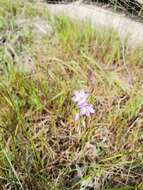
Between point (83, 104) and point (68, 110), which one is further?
point (68, 110)

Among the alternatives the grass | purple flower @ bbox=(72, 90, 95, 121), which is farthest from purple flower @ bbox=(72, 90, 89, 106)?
the grass

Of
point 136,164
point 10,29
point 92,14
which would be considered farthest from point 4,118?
point 92,14

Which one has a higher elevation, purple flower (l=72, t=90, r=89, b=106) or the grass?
purple flower (l=72, t=90, r=89, b=106)

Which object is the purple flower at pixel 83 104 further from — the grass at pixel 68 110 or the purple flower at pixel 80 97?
the grass at pixel 68 110

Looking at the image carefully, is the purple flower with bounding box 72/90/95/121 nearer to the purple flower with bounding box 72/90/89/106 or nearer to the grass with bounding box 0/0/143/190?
the purple flower with bounding box 72/90/89/106

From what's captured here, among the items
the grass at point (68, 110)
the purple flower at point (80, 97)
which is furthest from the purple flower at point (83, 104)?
the grass at point (68, 110)

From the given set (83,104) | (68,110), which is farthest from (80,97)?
(68,110)

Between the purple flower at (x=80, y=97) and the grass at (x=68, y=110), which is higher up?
the purple flower at (x=80, y=97)

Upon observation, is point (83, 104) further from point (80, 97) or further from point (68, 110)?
point (68, 110)
